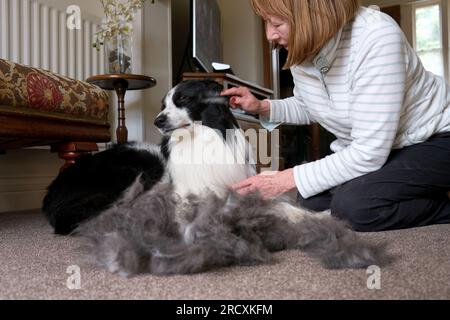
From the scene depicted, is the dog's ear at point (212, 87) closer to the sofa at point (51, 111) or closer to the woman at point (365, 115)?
the woman at point (365, 115)

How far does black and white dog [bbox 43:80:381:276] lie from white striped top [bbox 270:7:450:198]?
16 cm

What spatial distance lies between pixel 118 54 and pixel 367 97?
1509 millimetres

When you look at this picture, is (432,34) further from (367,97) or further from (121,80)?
(367,97)

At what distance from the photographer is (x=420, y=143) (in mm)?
1252

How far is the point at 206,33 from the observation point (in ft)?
9.69

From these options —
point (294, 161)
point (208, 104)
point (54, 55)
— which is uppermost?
point (54, 55)

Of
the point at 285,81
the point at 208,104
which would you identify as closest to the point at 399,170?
the point at 208,104

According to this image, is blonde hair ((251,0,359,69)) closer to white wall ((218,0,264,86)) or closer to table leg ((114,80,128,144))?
table leg ((114,80,128,144))

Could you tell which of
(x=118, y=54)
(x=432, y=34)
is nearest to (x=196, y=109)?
(x=118, y=54)

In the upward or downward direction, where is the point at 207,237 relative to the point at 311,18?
downward

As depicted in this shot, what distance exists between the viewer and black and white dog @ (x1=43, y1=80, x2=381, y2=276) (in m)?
0.79
